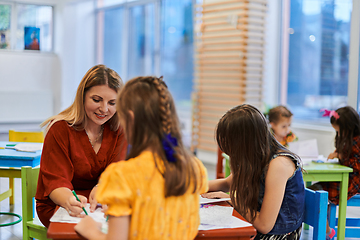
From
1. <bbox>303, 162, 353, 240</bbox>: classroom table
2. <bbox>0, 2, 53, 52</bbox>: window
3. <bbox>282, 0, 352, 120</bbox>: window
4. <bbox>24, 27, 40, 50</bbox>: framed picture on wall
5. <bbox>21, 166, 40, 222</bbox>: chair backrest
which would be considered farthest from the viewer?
<bbox>24, 27, 40, 50</bbox>: framed picture on wall

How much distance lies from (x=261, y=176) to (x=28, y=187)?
106cm

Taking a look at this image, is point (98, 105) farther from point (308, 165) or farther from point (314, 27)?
point (314, 27)

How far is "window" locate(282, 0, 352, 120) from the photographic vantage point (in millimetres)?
4590

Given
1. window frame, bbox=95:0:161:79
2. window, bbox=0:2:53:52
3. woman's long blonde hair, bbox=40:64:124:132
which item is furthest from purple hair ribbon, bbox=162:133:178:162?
window, bbox=0:2:53:52

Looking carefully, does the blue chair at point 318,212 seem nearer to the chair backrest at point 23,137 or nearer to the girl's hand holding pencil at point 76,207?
the girl's hand holding pencil at point 76,207

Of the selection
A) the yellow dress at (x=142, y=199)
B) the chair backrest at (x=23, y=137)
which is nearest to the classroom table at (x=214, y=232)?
the yellow dress at (x=142, y=199)

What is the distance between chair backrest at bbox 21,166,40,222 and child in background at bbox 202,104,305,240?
33.0 inches

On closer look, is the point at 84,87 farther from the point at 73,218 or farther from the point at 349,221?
the point at 349,221

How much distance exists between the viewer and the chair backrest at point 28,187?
1788 millimetres

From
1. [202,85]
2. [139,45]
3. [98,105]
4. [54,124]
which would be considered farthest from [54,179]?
[139,45]

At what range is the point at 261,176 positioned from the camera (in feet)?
5.26

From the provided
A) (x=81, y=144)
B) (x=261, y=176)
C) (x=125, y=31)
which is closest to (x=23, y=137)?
(x=81, y=144)

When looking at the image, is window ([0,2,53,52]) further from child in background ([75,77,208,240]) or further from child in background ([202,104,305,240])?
child in background ([75,77,208,240])

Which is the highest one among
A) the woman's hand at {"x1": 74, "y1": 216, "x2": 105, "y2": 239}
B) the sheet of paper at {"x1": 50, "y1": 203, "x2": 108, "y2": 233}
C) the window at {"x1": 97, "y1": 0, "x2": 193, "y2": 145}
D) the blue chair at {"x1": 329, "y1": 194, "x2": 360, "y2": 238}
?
the window at {"x1": 97, "y1": 0, "x2": 193, "y2": 145}
